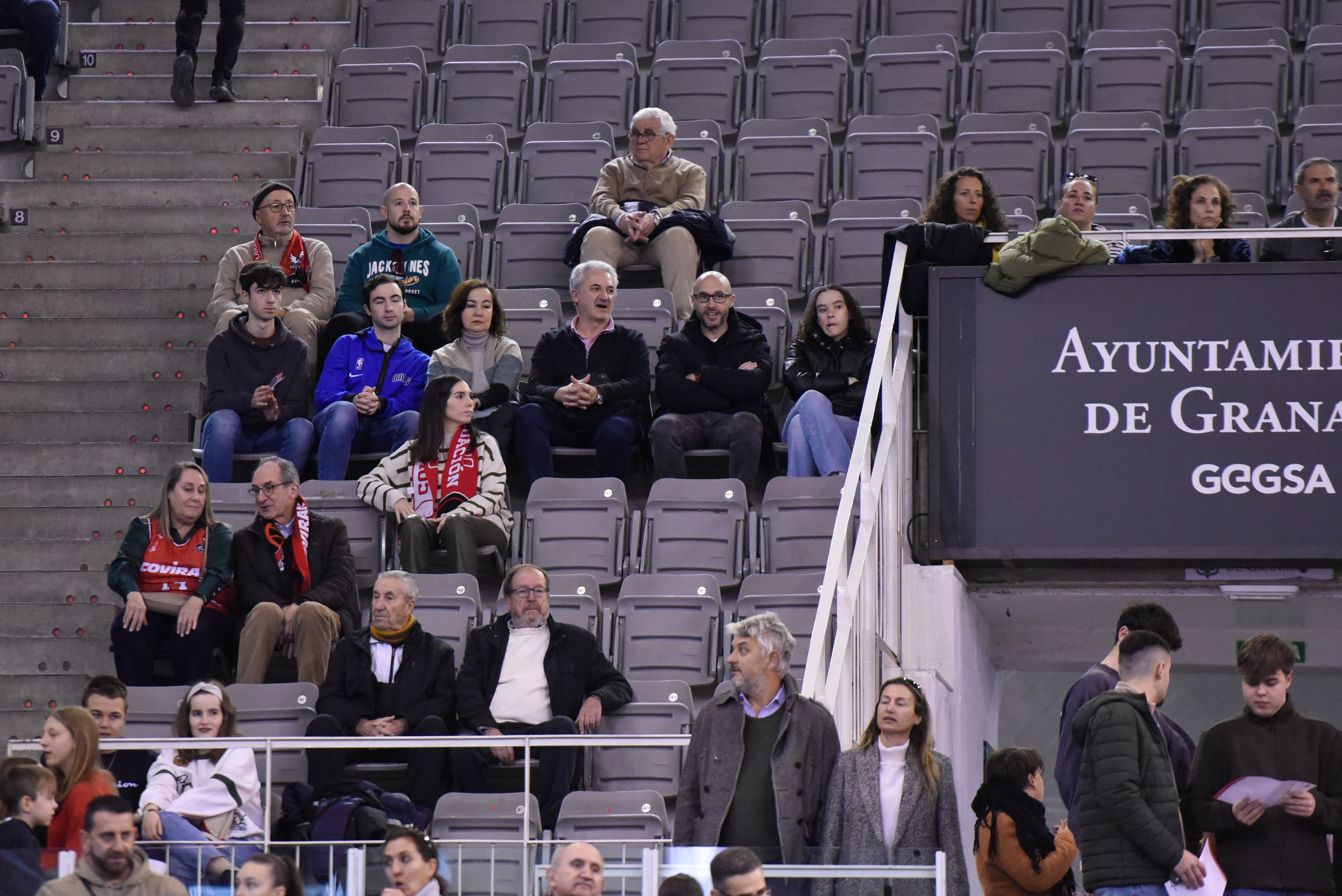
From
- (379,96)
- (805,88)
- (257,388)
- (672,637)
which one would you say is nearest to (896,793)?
(672,637)

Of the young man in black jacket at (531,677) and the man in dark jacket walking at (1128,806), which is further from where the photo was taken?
the young man in black jacket at (531,677)

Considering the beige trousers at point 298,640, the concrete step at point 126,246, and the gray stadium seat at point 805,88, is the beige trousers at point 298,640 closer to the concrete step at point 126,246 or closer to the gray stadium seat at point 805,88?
the concrete step at point 126,246

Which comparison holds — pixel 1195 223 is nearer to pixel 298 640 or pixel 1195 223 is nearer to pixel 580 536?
pixel 580 536

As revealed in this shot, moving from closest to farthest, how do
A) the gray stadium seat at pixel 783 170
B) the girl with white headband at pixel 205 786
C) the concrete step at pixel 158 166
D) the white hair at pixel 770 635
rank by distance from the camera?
1. the white hair at pixel 770 635
2. the girl with white headband at pixel 205 786
3. the gray stadium seat at pixel 783 170
4. the concrete step at pixel 158 166

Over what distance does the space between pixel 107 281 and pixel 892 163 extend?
153 inches

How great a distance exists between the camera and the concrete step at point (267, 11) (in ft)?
39.4

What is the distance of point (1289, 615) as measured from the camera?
28.6ft

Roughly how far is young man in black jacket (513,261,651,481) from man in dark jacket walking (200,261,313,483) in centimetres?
92

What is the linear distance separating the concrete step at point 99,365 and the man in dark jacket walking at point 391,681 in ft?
8.79

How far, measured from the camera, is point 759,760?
5629 millimetres

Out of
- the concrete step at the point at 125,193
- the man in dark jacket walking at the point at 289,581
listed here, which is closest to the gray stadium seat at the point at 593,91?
the concrete step at the point at 125,193

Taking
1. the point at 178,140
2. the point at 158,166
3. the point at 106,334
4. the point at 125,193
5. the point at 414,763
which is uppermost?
the point at 178,140

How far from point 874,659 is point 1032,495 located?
41.9 inches

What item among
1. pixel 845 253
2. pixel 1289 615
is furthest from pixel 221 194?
pixel 1289 615
